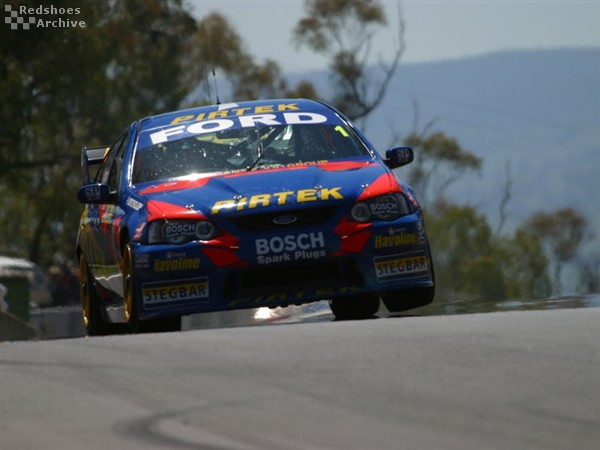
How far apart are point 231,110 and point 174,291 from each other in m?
2.13

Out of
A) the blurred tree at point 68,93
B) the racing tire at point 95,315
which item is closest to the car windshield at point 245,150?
the racing tire at point 95,315

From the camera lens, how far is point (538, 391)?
566cm

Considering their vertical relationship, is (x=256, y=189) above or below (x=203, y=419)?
above

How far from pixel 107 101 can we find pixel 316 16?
1310cm

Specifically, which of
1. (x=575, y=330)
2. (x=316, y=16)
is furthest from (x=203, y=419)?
(x=316, y=16)

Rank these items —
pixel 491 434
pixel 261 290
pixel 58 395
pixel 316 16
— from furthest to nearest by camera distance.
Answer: pixel 316 16 → pixel 261 290 → pixel 58 395 → pixel 491 434

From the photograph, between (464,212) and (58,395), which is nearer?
(58,395)

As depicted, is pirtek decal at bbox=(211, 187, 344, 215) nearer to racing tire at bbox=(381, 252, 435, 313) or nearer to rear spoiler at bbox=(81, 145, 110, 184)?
racing tire at bbox=(381, 252, 435, 313)

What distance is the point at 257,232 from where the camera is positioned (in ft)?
29.6

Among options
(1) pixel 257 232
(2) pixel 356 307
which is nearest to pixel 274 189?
(1) pixel 257 232

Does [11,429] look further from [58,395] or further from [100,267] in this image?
[100,267]

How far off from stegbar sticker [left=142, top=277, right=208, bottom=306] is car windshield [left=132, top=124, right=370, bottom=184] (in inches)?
39.8

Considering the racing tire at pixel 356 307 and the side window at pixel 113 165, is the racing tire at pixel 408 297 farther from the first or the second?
the side window at pixel 113 165

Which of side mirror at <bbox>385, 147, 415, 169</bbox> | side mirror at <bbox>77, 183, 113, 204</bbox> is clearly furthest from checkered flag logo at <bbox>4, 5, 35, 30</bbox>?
side mirror at <bbox>77, 183, 113, 204</bbox>
